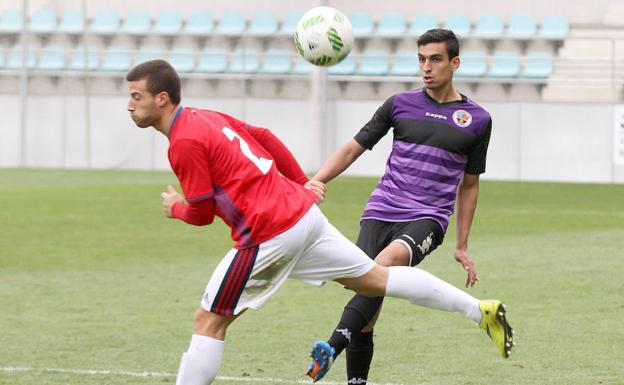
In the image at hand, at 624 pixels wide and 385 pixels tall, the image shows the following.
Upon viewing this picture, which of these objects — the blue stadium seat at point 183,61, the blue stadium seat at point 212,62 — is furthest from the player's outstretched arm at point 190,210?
the blue stadium seat at point 183,61

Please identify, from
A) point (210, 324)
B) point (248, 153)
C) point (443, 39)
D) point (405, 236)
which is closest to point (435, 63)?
point (443, 39)

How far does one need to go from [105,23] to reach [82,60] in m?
1.36

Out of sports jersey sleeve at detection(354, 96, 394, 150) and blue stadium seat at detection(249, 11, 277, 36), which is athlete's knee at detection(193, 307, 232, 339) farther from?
blue stadium seat at detection(249, 11, 277, 36)

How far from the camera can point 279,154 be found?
236 inches

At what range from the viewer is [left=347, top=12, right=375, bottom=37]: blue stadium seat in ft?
105

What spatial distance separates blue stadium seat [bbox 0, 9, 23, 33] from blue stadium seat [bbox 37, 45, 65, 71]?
1.16 meters

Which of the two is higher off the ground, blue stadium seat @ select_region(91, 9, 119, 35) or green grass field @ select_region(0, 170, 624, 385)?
blue stadium seat @ select_region(91, 9, 119, 35)

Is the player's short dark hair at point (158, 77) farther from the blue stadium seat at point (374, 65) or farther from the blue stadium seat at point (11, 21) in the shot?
the blue stadium seat at point (11, 21)

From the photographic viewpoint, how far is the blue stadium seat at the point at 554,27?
30.5 meters

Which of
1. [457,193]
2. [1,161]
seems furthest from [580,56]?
[457,193]

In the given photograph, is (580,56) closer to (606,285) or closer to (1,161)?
(1,161)

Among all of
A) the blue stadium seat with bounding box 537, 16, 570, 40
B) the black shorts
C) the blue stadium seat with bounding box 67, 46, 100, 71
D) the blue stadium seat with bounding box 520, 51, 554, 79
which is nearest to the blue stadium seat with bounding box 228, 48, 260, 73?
the blue stadium seat with bounding box 67, 46, 100, 71

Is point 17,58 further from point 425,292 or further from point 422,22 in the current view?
point 425,292

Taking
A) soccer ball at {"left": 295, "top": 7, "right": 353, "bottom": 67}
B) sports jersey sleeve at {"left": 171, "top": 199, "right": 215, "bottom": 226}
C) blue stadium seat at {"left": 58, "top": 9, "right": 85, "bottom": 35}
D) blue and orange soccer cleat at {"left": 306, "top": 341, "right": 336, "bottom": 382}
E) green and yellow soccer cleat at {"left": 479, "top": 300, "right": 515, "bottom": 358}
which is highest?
blue stadium seat at {"left": 58, "top": 9, "right": 85, "bottom": 35}
